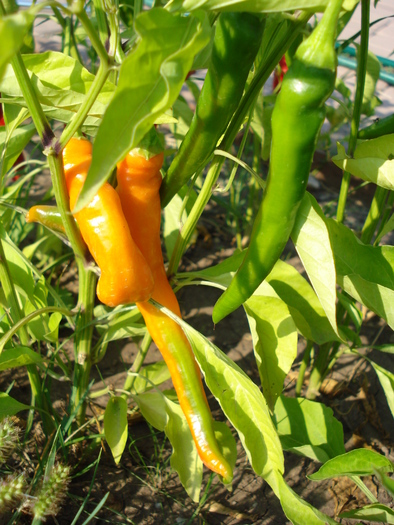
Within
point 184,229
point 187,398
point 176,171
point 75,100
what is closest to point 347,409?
point 187,398

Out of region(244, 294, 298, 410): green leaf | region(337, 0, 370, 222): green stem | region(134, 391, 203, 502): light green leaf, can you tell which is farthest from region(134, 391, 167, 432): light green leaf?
region(337, 0, 370, 222): green stem

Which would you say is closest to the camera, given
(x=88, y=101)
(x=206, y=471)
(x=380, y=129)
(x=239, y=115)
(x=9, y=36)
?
(x=9, y=36)

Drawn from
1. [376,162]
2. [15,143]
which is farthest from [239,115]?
[15,143]

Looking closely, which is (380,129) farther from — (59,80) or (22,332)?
(22,332)

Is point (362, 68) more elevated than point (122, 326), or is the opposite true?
point (362, 68)

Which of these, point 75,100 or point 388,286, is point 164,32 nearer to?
point 75,100

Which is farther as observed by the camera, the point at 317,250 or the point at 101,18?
the point at 101,18

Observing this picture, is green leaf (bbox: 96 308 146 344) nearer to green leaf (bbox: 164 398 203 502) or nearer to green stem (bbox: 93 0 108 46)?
green leaf (bbox: 164 398 203 502)

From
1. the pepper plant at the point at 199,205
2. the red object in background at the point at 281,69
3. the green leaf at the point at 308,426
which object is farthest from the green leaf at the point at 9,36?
the red object in background at the point at 281,69
